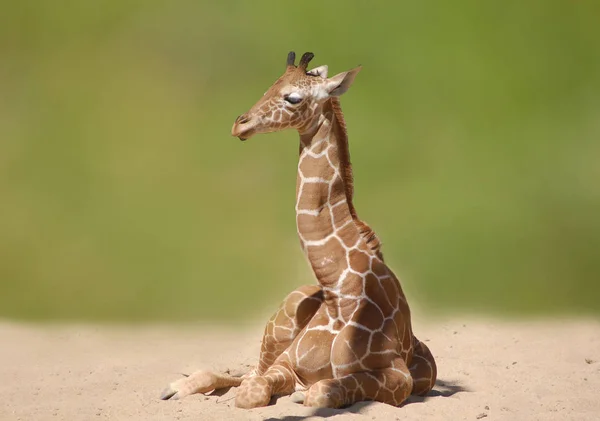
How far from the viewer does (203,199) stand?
9.20 m

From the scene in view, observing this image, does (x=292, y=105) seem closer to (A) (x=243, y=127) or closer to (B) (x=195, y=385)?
(A) (x=243, y=127)

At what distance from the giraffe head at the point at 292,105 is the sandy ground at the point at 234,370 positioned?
4.68 ft

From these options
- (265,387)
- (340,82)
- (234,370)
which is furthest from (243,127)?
(234,370)

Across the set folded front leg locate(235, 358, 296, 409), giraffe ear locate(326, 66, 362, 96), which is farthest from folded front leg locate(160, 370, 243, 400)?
giraffe ear locate(326, 66, 362, 96)

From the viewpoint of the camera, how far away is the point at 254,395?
4.42m

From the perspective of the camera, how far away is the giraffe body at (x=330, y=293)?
4.51m

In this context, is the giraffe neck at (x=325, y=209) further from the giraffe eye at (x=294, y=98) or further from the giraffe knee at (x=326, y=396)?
the giraffe knee at (x=326, y=396)

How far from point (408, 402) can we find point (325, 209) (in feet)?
3.68

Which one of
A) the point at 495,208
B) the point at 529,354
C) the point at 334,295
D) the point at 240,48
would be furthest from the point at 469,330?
the point at 240,48

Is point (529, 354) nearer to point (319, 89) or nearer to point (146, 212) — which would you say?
point (319, 89)

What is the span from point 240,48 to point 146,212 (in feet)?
6.79

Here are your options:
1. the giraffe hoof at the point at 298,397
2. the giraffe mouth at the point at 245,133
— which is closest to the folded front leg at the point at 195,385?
the giraffe hoof at the point at 298,397

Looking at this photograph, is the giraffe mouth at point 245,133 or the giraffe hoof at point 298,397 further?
the giraffe mouth at point 245,133

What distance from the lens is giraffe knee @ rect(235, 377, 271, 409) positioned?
441 cm
